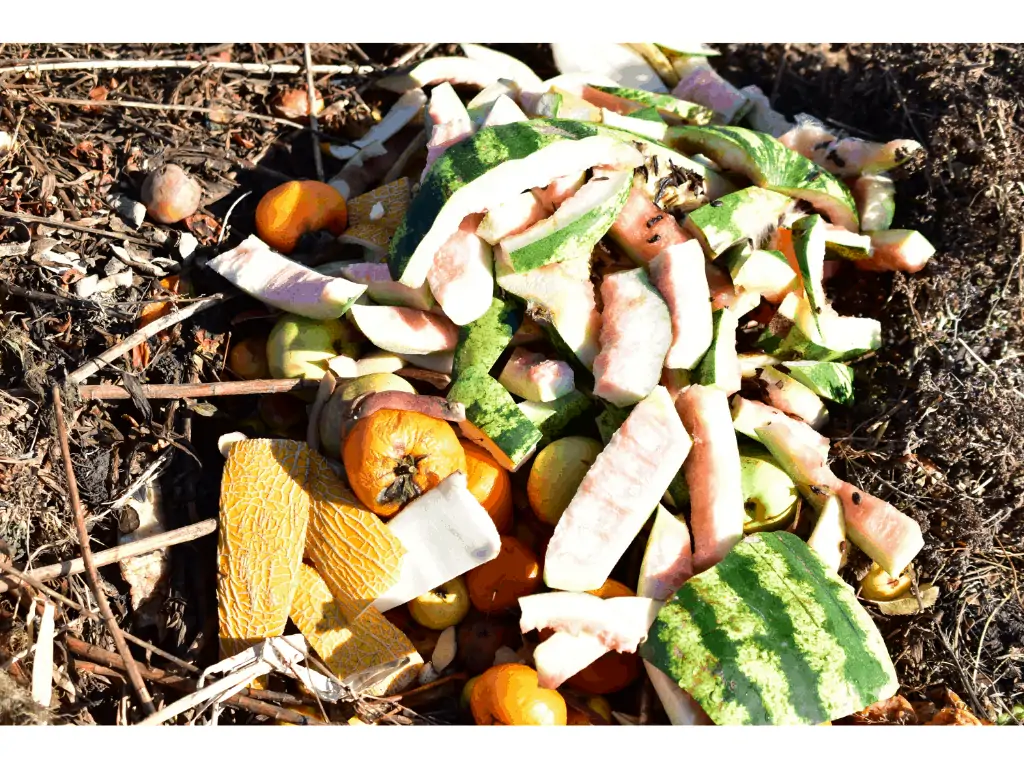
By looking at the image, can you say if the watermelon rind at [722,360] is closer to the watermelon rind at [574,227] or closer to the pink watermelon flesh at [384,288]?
the watermelon rind at [574,227]

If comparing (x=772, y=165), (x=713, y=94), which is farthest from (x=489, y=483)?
(x=713, y=94)

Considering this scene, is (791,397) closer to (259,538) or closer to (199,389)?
(259,538)

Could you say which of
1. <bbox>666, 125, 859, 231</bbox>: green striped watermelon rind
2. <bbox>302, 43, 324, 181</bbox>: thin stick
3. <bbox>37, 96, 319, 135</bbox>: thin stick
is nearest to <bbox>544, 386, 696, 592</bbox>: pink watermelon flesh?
<bbox>666, 125, 859, 231</bbox>: green striped watermelon rind

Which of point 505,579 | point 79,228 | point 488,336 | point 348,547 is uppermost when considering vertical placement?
point 79,228

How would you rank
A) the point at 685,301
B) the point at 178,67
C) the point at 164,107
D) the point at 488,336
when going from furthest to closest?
the point at 178,67
the point at 164,107
the point at 488,336
the point at 685,301

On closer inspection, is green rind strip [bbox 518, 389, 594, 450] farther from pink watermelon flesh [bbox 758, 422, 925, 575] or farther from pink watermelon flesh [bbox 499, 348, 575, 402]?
pink watermelon flesh [bbox 758, 422, 925, 575]

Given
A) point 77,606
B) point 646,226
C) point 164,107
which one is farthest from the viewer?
point 164,107
